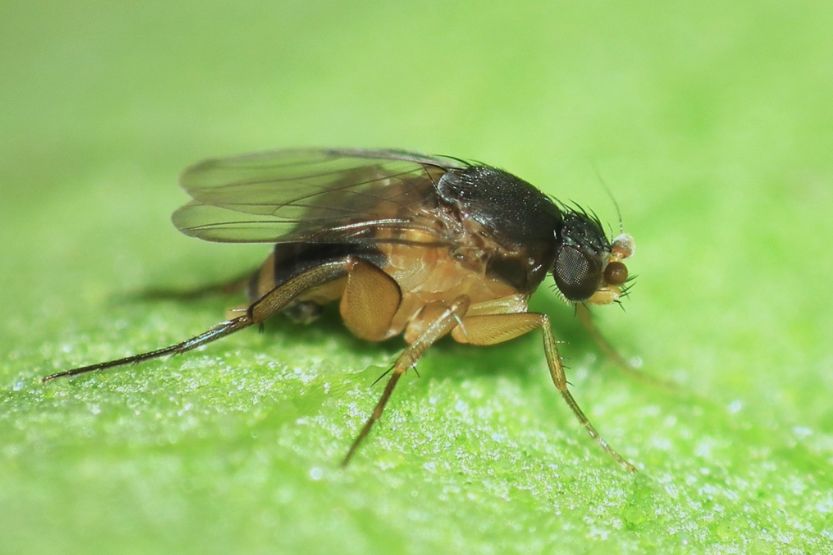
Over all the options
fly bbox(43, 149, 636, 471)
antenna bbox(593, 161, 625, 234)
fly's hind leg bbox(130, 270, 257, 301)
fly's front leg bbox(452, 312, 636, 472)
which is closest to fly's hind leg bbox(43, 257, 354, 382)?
fly bbox(43, 149, 636, 471)

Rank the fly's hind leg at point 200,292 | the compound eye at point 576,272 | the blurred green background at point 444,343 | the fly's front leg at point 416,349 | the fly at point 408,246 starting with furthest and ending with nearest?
the fly's hind leg at point 200,292 < the compound eye at point 576,272 < the fly at point 408,246 < the fly's front leg at point 416,349 < the blurred green background at point 444,343

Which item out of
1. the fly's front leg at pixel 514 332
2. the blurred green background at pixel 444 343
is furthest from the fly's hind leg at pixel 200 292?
the fly's front leg at pixel 514 332

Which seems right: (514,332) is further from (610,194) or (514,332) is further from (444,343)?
(610,194)

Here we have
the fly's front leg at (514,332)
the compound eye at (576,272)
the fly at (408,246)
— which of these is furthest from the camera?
the compound eye at (576,272)

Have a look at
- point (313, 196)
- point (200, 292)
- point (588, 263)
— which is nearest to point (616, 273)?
point (588, 263)

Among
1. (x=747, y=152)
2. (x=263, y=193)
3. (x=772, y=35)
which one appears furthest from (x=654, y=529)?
(x=772, y=35)

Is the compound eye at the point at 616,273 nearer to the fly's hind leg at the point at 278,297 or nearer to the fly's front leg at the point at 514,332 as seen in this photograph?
the fly's front leg at the point at 514,332
